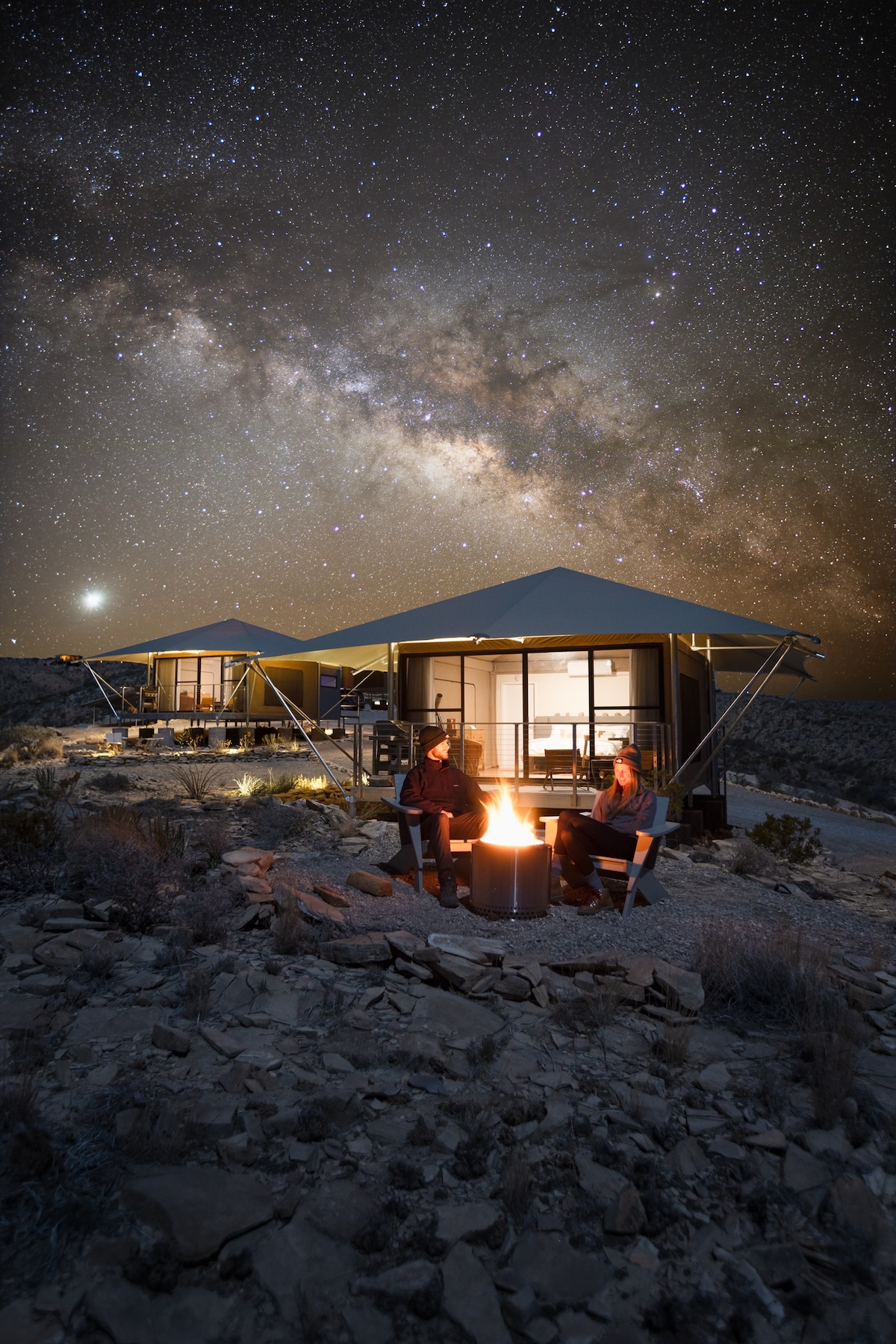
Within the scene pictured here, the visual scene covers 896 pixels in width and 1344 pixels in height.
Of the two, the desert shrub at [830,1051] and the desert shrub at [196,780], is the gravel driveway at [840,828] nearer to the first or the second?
Result: the desert shrub at [830,1051]

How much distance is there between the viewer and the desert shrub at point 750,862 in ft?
24.4

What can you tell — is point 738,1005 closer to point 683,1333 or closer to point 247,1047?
point 683,1333

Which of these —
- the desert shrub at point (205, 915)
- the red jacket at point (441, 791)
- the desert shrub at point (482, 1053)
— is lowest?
the desert shrub at point (482, 1053)

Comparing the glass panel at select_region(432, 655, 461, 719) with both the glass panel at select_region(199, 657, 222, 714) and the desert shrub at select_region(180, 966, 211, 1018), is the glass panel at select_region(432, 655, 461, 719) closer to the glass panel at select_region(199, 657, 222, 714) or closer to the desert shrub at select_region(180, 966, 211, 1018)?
the desert shrub at select_region(180, 966, 211, 1018)

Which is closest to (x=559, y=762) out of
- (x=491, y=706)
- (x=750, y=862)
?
(x=491, y=706)

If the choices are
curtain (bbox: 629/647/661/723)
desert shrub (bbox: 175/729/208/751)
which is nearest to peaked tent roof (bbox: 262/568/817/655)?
curtain (bbox: 629/647/661/723)

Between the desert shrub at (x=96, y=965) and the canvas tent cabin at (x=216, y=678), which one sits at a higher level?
the canvas tent cabin at (x=216, y=678)

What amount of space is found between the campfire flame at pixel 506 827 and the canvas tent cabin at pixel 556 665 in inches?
121

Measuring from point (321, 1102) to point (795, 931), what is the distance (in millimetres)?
3709

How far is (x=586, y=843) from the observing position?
5797 millimetres

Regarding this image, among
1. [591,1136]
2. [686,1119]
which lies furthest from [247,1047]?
[686,1119]

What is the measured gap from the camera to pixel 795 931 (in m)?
5.19

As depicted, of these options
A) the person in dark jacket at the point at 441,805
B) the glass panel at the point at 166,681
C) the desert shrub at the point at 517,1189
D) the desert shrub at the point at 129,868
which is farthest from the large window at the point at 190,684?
the desert shrub at the point at 517,1189

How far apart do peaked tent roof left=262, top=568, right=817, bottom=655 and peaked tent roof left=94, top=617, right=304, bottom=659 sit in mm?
10620
